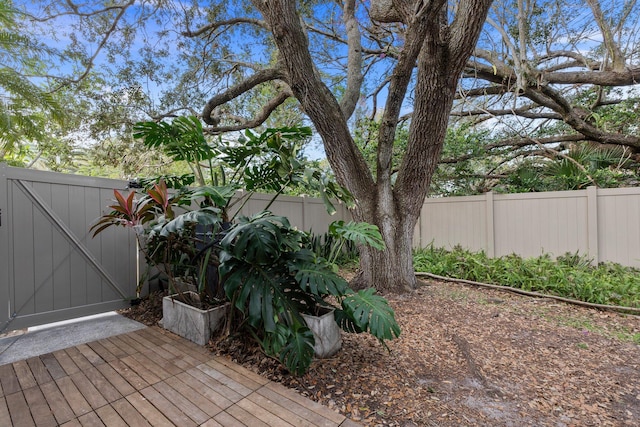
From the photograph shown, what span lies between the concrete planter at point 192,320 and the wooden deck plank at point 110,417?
83 centimetres

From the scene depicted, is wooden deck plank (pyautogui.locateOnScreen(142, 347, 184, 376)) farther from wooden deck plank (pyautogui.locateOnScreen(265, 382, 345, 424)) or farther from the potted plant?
wooden deck plank (pyautogui.locateOnScreen(265, 382, 345, 424))

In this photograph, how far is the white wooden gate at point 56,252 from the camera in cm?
257

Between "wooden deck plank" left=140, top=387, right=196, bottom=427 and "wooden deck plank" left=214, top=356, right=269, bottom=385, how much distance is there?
0.44 m

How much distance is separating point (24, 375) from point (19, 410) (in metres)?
0.49

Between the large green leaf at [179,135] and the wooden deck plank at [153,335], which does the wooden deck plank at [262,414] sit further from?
the large green leaf at [179,135]

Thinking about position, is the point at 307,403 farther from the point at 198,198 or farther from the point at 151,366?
the point at 198,198

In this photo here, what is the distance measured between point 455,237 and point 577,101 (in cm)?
463

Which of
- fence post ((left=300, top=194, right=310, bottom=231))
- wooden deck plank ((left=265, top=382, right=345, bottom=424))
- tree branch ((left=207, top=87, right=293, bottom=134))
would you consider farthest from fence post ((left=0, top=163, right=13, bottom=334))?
fence post ((left=300, top=194, right=310, bottom=231))

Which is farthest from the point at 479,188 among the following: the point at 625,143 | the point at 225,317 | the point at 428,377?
the point at 225,317

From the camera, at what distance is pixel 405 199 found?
12.5 feet

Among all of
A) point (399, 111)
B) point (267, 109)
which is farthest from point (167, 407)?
point (267, 109)

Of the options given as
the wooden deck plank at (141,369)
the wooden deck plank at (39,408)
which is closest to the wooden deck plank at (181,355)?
the wooden deck plank at (141,369)

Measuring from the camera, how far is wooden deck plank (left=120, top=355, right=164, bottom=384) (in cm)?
186

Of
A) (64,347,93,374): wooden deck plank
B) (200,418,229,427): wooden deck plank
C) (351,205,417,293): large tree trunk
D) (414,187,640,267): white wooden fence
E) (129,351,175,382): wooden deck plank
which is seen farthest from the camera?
(414,187,640,267): white wooden fence
